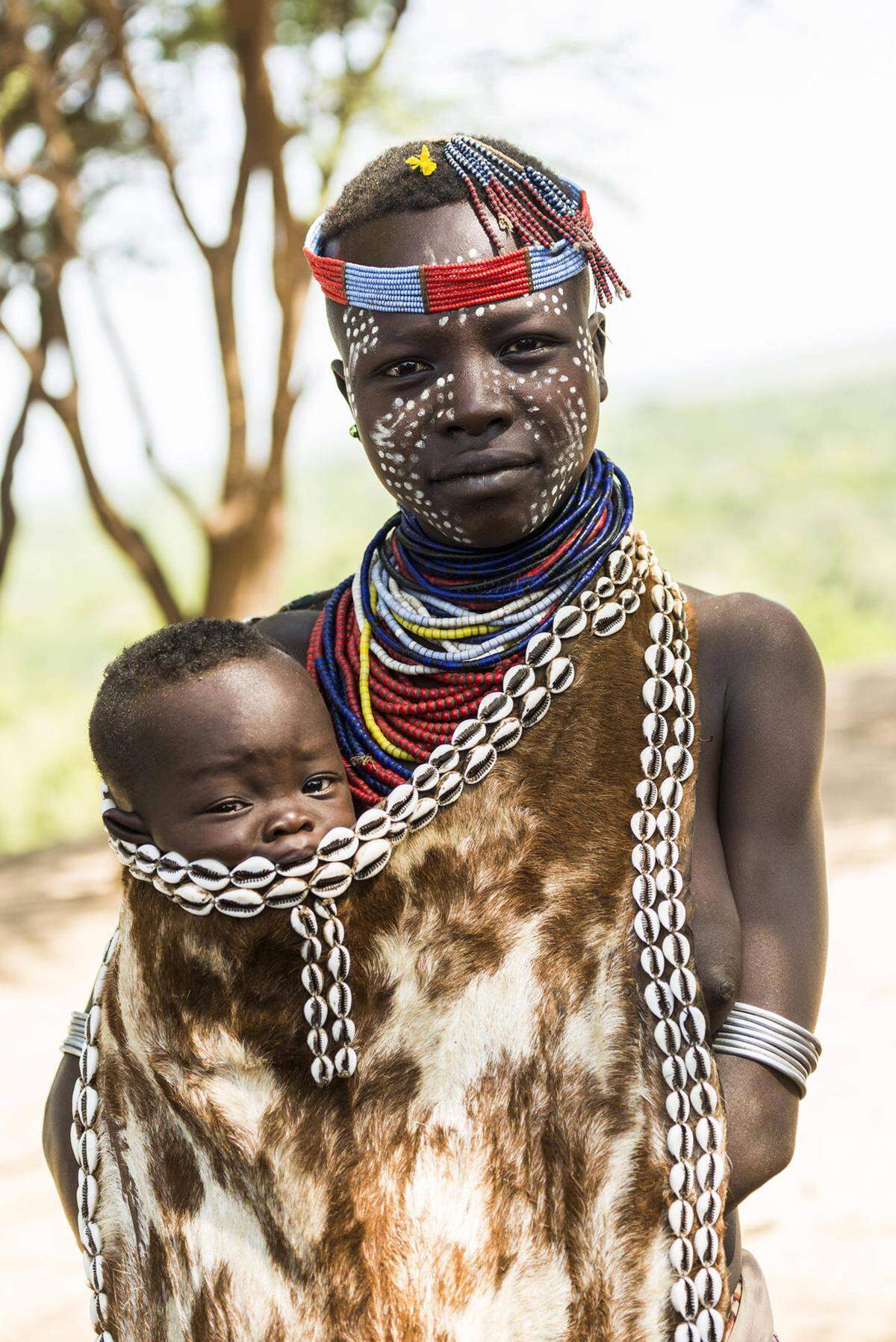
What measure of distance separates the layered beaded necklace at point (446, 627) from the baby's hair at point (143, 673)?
6.0 inches

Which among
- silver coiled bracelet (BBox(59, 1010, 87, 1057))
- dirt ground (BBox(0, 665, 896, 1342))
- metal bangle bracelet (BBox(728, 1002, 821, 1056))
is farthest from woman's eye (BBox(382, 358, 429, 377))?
dirt ground (BBox(0, 665, 896, 1342))

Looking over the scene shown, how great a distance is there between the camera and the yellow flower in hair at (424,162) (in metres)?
1.63

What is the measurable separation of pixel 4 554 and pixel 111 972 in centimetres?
833

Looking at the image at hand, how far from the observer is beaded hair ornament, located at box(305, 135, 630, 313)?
1.59 meters

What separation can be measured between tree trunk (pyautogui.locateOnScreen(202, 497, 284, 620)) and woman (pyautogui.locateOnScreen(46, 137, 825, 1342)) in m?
6.26

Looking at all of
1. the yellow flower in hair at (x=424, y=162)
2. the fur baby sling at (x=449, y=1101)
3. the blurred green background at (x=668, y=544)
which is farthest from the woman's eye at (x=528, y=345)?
the blurred green background at (x=668, y=544)

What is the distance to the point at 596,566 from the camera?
170 centimetres

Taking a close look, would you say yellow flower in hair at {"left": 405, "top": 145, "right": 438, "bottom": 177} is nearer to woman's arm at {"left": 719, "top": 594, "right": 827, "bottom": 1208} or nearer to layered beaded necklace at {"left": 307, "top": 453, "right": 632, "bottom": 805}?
layered beaded necklace at {"left": 307, "top": 453, "right": 632, "bottom": 805}

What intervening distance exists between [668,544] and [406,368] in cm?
2186

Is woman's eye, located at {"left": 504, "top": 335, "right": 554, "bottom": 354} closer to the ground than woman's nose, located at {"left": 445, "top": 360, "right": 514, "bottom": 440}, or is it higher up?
higher up

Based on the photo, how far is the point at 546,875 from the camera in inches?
64.1

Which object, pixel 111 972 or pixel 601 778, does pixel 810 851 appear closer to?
pixel 601 778

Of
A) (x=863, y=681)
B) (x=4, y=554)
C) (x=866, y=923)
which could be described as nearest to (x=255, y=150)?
(x=4, y=554)

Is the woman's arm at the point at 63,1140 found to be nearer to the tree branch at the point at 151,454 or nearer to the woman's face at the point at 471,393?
the woman's face at the point at 471,393
